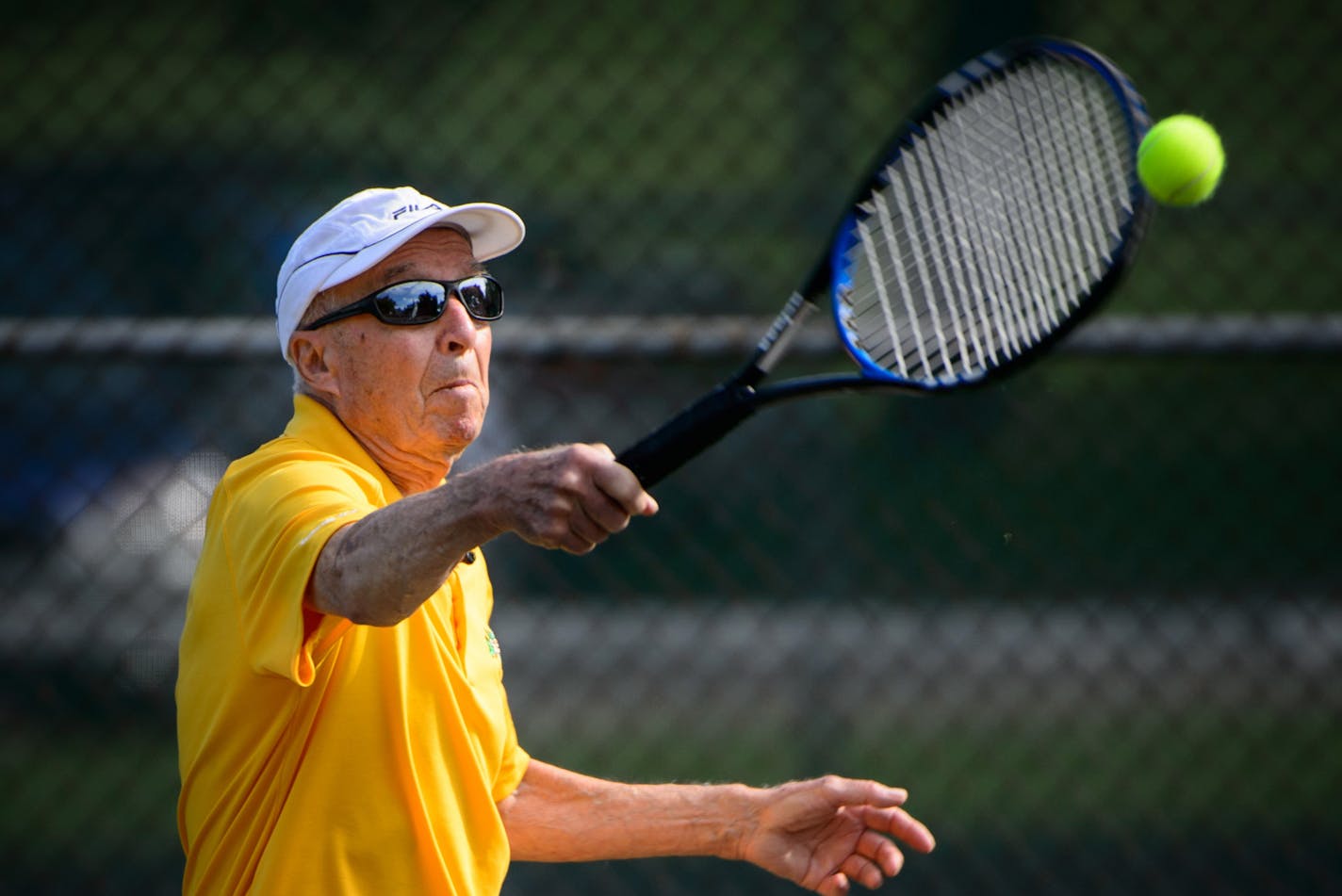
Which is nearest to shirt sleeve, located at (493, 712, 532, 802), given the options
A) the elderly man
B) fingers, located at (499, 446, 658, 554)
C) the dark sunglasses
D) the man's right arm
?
the elderly man

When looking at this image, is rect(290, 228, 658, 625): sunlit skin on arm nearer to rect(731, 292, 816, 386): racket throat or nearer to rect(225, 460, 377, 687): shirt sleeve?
rect(225, 460, 377, 687): shirt sleeve

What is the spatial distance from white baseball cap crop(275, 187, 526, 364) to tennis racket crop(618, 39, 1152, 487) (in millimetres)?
519

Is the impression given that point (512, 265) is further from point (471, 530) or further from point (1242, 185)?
point (471, 530)

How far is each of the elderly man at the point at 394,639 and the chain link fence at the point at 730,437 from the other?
3.17 ft

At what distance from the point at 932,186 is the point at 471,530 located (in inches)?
43.6

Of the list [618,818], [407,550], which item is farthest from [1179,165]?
Result: [407,550]

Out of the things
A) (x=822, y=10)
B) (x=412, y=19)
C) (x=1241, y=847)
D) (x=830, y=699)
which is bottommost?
(x=1241, y=847)

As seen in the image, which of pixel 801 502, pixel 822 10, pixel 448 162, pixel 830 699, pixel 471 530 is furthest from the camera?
pixel 801 502

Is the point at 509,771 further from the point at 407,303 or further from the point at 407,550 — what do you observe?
the point at 407,550

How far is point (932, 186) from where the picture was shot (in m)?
2.22

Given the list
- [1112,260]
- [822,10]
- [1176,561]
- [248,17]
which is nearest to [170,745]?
[248,17]

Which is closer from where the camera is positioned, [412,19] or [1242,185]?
[412,19]

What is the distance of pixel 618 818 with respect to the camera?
6.94 feet

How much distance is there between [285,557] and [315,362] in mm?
478
